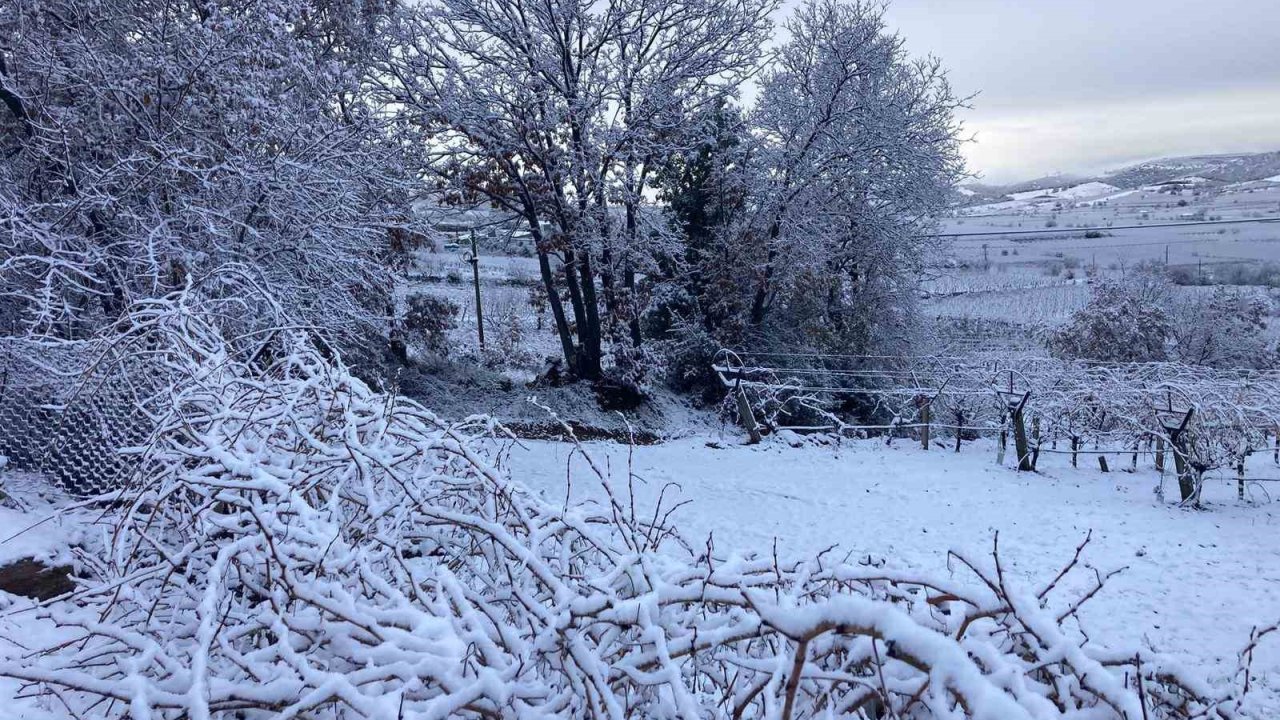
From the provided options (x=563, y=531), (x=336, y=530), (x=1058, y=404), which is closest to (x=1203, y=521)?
(x=1058, y=404)

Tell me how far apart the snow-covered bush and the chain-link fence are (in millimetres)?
2731

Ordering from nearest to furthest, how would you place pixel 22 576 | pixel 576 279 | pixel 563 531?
pixel 563 531
pixel 22 576
pixel 576 279

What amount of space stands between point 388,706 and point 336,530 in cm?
77

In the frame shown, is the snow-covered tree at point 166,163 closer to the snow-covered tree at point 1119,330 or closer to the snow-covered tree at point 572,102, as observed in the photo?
the snow-covered tree at point 572,102

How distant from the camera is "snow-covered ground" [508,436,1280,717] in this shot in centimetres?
560

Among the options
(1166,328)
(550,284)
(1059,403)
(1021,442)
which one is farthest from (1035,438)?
(550,284)

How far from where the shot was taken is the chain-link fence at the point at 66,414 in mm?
4910

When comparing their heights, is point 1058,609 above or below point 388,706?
below

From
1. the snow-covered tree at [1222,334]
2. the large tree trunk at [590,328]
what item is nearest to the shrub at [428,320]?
the large tree trunk at [590,328]

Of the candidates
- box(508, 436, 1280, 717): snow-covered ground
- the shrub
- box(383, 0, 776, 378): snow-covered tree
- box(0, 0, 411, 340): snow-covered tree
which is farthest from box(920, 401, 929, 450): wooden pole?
the shrub

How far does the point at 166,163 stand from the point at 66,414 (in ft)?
9.69

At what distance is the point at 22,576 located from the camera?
12.6ft

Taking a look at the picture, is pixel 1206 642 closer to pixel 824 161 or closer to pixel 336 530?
pixel 336 530

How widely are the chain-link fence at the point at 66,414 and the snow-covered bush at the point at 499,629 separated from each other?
2731 millimetres
